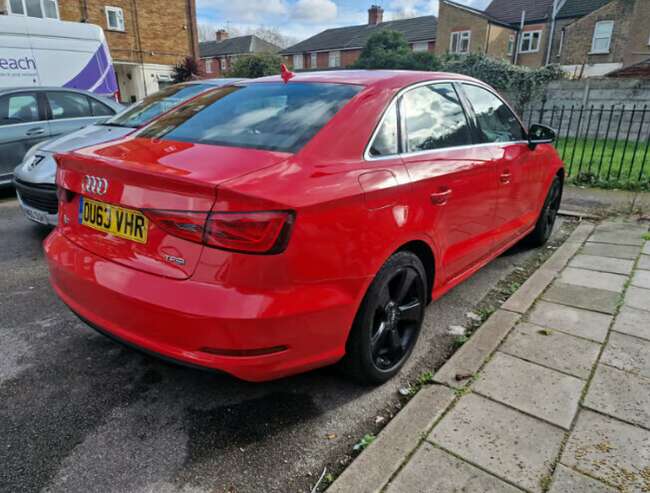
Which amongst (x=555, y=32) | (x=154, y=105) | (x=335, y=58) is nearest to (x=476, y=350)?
(x=154, y=105)

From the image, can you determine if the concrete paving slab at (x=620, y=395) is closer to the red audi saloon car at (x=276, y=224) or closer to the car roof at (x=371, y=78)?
the red audi saloon car at (x=276, y=224)

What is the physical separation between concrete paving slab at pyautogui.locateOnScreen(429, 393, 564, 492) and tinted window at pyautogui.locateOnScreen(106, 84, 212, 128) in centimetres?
499

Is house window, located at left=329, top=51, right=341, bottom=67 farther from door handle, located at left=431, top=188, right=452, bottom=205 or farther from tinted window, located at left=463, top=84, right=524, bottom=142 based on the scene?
door handle, located at left=431, top=188, right=452, bottom=205

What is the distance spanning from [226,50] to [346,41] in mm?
12823

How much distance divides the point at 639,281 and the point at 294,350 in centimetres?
328

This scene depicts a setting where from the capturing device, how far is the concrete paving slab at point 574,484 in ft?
5.89

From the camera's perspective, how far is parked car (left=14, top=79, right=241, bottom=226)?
4551 mm

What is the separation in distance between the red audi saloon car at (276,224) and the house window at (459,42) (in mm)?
34367

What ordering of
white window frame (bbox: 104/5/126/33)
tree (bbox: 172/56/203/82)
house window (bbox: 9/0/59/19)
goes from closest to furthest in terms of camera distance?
house window (bbox: 9/0/59/19) → white window frame (bbox: 104/5/126/33) → tree (bbox: 172/56/203/82)

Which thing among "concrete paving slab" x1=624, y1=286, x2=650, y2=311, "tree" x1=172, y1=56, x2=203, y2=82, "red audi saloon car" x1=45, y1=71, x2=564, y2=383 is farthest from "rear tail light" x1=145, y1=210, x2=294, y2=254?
"tree" x1=172, y1=56, x2=203, y2=82

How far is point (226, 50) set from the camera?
158 ft

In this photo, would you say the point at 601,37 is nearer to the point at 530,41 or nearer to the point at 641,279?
the point at 530,41

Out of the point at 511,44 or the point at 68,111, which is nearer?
the point at 68,111

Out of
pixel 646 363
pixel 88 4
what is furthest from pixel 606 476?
pixel 88 4
